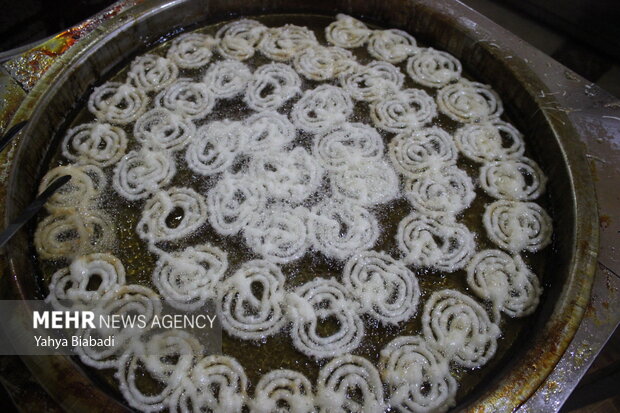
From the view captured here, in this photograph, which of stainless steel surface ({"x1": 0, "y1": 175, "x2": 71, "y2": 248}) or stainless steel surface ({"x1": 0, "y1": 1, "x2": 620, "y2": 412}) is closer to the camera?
stainless steel surface ({"x1": 0, "y1": 1, "x2": 620, "y2": 412})

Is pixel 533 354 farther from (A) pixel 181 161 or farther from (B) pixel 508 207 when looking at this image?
(A) pixel 181 161

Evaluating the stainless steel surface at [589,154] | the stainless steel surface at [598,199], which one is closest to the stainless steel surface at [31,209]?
the stainless steel surface at [589,154]

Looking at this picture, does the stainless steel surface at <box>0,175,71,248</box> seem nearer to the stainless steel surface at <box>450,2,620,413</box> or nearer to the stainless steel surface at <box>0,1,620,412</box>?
the stainless steel surface at <box>0,1,620,412</box>

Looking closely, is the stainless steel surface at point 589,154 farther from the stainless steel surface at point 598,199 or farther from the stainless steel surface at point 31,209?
the stainless steel surface at point 31,209

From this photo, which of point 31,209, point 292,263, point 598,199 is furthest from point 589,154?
point 31,209

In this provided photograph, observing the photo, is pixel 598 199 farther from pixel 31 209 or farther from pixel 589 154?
pixel 31 209

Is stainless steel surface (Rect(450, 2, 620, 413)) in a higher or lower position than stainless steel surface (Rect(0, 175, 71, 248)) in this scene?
higher

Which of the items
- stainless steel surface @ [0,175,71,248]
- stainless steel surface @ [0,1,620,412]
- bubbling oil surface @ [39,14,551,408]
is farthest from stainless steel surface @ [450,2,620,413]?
stainless steel surface @ [0,175,71,248]
